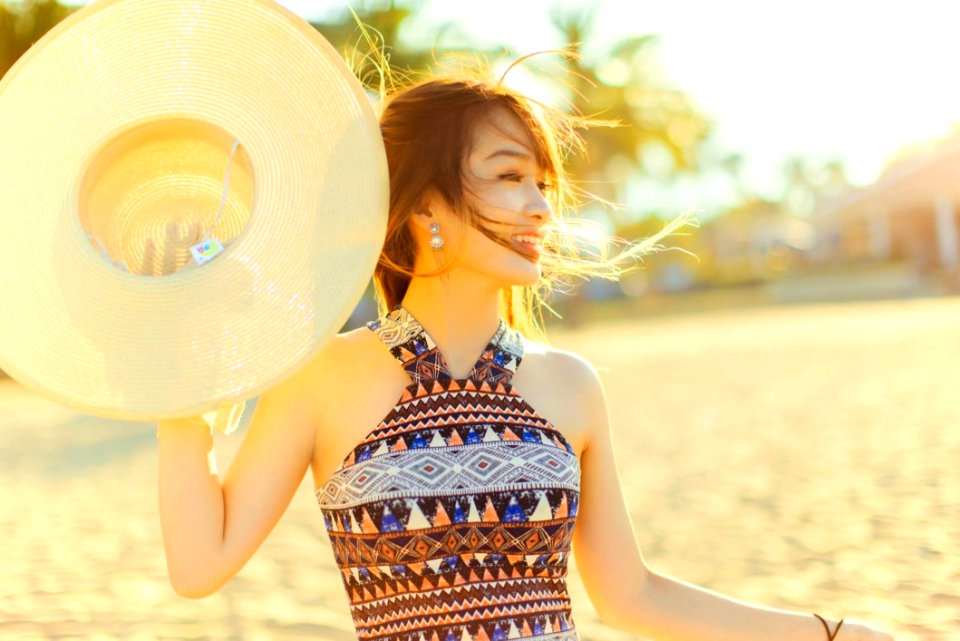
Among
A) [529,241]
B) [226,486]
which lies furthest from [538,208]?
[226,486]

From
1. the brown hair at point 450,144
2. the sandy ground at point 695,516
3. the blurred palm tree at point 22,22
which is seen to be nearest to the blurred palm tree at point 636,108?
the blurred palm tree at point 22,22

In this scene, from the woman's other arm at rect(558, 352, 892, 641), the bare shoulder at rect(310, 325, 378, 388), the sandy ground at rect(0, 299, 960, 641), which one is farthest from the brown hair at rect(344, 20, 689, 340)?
the sandy ground at rect(0, 299, 960, 641)

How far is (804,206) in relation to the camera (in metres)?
99.0

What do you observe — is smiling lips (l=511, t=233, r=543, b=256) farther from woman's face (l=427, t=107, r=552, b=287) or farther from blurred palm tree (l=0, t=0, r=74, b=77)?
blurred palm tree (l=0, t=0, r=74, b=77)

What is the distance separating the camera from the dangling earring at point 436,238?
1896 mm

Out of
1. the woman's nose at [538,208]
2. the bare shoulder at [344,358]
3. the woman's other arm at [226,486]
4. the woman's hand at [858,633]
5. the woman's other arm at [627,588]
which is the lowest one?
the woman's hand at [858,633]

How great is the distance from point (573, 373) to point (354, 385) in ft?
1.19

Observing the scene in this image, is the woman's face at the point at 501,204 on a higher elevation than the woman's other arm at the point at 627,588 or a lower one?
higher

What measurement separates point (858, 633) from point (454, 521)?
705 mm

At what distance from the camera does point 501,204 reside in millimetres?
1849

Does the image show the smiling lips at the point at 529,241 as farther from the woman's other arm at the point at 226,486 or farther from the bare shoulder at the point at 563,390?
the woman's other arm at the point at 226,486

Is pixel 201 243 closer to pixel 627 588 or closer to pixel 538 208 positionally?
pixel 538 208

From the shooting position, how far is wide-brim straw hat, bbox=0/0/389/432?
1493 mm

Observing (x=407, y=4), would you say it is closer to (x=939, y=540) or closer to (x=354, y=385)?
(x=939, y=540)
